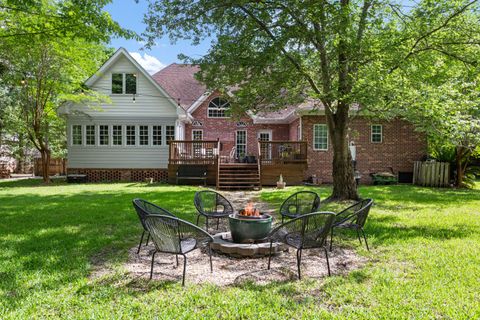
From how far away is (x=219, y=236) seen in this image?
5508 millimetres

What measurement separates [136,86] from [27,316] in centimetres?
1611

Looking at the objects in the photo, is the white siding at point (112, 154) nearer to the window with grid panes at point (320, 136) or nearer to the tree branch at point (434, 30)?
the window with grid panes at point (320, 136)

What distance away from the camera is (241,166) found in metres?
15.8

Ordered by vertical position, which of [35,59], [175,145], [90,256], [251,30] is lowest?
[90,256]

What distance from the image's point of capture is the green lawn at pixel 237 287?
316 cm

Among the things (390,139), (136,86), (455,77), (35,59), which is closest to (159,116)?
(136,86)

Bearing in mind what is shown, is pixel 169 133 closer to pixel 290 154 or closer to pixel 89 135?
pixel 89 135

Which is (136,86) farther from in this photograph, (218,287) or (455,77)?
(218,287)

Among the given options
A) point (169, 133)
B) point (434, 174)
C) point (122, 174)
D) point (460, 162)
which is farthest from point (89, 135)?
point (460, 162)

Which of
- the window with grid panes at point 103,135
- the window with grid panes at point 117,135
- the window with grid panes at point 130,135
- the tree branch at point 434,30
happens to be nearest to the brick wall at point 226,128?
the window with grid panes at point 130,135

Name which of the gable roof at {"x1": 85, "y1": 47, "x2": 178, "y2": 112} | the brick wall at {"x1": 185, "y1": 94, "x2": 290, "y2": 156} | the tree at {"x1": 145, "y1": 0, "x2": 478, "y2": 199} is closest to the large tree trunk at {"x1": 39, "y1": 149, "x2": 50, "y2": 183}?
the gable roof at {"x1": 85, "y1": 47, "x2": 178, "y2": 112}

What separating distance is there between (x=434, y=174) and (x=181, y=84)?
52.1 ft

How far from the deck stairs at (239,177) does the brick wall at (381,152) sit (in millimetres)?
3176

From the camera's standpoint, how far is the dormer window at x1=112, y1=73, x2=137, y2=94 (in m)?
17.8
